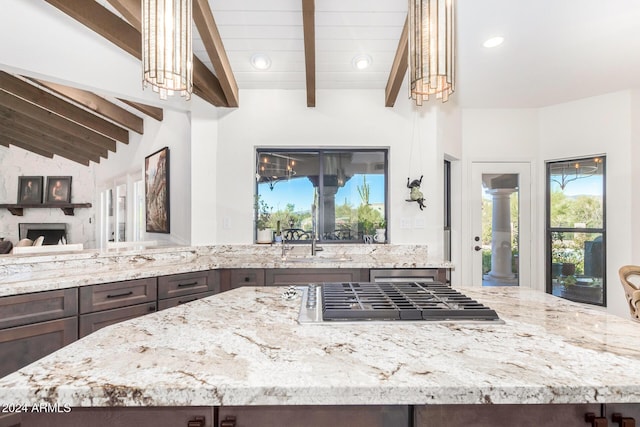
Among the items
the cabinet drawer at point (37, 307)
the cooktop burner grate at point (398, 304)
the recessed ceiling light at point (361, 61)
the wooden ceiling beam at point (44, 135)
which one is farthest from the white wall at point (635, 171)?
the wooden ceiling beam at point (44, 135)

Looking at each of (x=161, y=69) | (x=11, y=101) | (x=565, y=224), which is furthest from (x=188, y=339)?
(x=11, y=101)

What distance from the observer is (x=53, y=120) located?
4637 mm

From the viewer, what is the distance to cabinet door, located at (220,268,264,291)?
2.81 m

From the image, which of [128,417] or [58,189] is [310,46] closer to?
[128,417]

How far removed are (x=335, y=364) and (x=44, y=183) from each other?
327 inches

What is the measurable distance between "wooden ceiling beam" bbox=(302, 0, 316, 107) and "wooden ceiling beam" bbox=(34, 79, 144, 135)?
102 inches

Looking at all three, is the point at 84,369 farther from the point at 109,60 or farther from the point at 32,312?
the point at 109,60

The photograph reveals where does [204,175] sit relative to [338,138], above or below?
below

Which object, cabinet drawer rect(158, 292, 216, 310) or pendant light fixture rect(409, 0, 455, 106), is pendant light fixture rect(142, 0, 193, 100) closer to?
pendant light fixture rect(409, 0, 455, 106)

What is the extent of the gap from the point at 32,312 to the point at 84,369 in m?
1.57

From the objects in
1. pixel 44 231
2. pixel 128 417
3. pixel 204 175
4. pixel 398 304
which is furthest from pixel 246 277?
pixel 44 231

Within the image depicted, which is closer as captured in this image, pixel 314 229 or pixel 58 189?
pixel 314 229

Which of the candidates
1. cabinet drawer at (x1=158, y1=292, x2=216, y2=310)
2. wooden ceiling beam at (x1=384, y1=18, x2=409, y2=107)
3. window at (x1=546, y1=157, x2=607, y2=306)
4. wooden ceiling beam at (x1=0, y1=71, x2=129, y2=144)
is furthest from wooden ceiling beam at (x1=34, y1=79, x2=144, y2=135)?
window at (x1=546, y1=157, x2=607, y2=306)

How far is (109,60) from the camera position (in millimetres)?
2791
